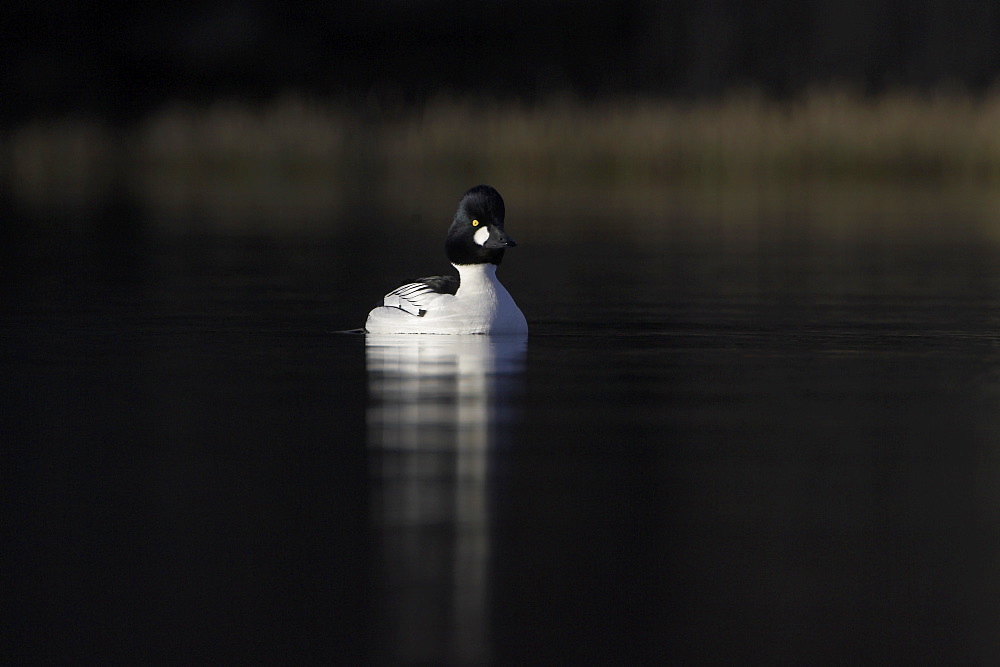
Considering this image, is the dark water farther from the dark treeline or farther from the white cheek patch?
the dark treeline

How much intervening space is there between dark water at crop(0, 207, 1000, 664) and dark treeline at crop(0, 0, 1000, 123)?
31479 mm

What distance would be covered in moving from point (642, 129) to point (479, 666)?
24.8 m

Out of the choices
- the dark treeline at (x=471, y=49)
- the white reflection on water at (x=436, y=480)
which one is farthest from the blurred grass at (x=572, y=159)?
the white reflection on water at (x=436, y=480)

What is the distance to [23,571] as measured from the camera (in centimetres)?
483

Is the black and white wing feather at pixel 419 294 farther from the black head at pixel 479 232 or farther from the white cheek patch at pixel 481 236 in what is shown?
the white cheek patch at pixel 481 236

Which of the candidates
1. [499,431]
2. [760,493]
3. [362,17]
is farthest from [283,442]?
[362,17]

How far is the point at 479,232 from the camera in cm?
1006

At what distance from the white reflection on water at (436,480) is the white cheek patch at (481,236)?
0.51m

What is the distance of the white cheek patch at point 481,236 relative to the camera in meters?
10.0

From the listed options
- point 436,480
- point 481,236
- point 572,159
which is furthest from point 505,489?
point 572,159

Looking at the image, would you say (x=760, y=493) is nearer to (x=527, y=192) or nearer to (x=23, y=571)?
(x=23, y=571)

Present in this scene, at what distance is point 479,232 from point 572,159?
18663 millimetres

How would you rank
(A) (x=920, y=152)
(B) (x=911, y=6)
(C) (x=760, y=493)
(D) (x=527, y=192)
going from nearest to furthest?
(C) (x=760, y=493) < (A) (x=920, y=152) < (D) (x=527, y=192) < (B) (x=911, y=6)

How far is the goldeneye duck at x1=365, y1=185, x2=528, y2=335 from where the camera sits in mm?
9875
